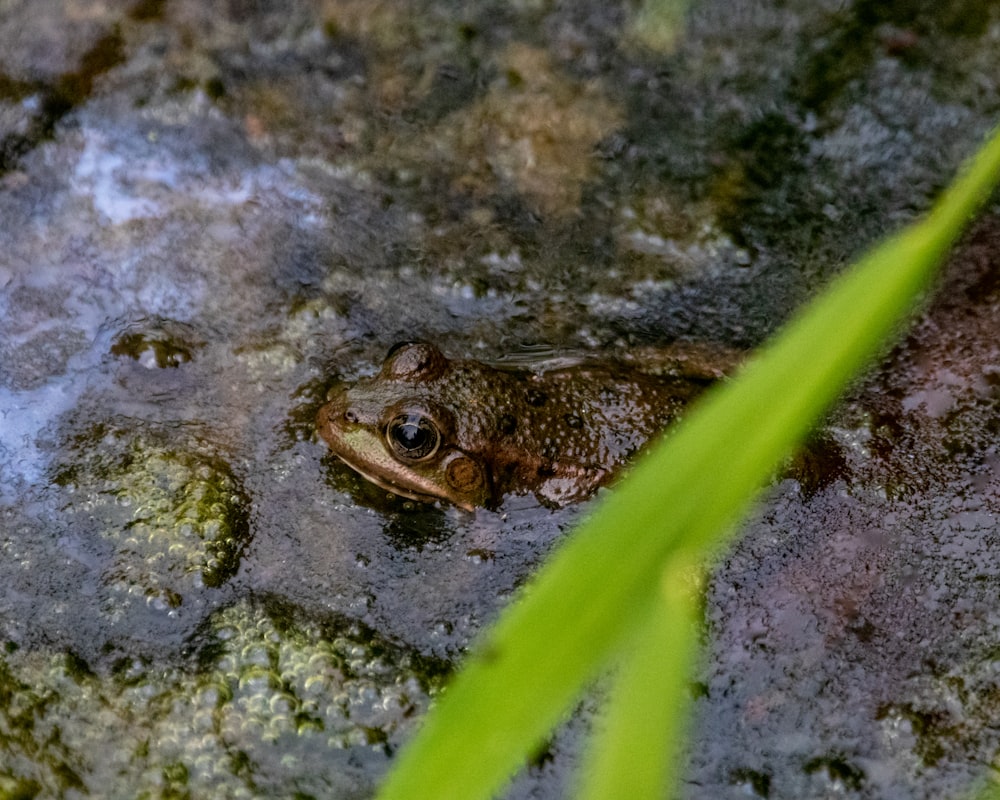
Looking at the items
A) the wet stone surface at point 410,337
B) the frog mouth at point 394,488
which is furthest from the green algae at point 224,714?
the frog mouth at point 394,488

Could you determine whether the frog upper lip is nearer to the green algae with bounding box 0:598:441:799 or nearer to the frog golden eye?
the frog golden eye

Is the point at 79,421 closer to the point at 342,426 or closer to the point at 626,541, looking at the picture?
the point at 342,426

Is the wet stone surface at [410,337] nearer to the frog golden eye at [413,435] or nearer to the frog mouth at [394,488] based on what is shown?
the frog mouth at [394,488]

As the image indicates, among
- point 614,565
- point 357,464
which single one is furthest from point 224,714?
point 614,565

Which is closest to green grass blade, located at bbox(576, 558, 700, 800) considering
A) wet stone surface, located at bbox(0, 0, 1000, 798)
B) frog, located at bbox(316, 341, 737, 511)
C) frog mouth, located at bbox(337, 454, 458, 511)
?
wet stone surface, located at bbox(0, 0, 1000, 798)

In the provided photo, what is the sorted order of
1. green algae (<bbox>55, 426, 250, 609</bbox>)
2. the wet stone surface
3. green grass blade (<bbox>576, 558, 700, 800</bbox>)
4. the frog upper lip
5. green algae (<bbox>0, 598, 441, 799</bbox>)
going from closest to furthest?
green grass blade (<bbox>576, 558, 700, 800</bbox>) < green algae (<bbox>0, 598, 441, 799</bbox>) < the wet stone surface < green algae (<bbox>55, 426, 250, 609</bbox>) < the frog upper lip

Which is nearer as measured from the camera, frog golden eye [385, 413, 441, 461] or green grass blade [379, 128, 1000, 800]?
green grass blade [379, 128, 1000, 800]
